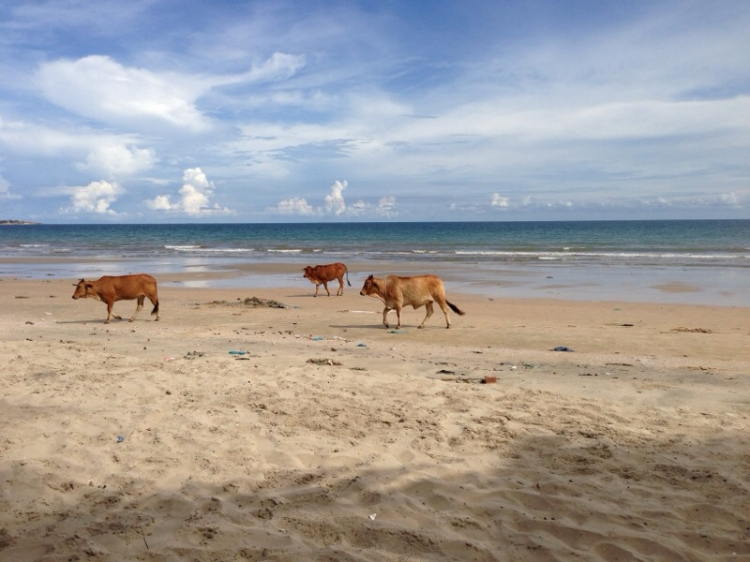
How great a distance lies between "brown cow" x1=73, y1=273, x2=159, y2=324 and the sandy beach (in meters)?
3.46

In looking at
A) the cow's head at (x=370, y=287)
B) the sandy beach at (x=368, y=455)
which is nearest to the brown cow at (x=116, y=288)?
the sandy beach at (x=368, y=455)

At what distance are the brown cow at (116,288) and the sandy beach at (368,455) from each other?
11.3 ft

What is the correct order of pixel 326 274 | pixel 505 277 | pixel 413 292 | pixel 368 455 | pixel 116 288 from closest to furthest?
1. pixel 368 455
2. pixel 413 292
3. pixel 116 288
4. pixel 326 274
5. pixel 505 277

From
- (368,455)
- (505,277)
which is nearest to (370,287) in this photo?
(368,455)

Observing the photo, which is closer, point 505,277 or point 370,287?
point 370,287

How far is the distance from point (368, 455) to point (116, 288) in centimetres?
960

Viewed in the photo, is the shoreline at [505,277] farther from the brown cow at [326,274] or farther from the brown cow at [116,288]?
the brown cow at [116,288]

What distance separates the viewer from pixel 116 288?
1298 cm

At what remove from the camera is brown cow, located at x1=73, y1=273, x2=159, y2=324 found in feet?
42.3

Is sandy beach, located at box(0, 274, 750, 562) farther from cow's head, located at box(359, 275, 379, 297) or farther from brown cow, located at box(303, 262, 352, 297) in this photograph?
brown cow, located at box(303, 262, 352, 297)

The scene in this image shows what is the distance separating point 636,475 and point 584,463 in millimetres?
373

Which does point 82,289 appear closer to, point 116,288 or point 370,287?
point 116,288

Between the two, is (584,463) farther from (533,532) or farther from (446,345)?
(446,345)

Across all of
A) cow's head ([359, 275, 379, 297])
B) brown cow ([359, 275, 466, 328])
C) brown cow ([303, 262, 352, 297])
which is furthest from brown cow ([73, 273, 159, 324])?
brown cow ([303, 262, 352, 297])
